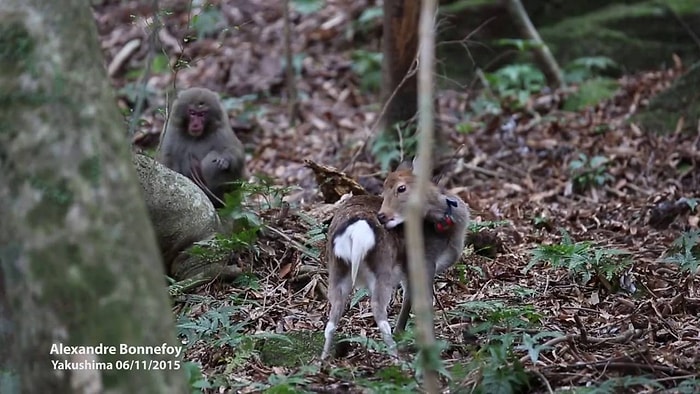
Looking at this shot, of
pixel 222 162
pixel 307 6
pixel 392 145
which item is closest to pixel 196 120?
pixel 222 162

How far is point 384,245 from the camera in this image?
5.33 m

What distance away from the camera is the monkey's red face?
29.9ft

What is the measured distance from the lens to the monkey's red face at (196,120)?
→ 9117 millimetres

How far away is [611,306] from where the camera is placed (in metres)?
6.31

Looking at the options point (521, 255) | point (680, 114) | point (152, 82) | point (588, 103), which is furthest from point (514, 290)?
point (152, 82)

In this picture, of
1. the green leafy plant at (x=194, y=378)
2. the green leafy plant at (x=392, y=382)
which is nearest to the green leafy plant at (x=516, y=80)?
the green leafy plant at (x=392, y=382)

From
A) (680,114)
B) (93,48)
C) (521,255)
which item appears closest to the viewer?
(93,48)

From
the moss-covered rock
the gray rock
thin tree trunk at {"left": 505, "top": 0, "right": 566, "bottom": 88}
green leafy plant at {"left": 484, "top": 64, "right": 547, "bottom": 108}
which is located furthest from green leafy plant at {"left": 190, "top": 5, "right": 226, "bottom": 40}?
the gray rock

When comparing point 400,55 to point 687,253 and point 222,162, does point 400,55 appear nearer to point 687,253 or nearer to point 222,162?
point 222,162

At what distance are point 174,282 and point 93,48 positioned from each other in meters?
3.49

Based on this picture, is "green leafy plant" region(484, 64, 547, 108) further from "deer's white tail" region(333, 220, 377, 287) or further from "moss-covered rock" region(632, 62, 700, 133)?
"deer's white tail" region(333, 220, 377, 287)

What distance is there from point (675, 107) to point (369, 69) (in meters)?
4.93

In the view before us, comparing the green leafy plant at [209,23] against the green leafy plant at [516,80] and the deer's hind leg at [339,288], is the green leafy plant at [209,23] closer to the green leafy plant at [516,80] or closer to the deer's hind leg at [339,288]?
the green leafy plant at [516,80]

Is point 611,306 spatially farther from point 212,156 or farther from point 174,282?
point 212,156
